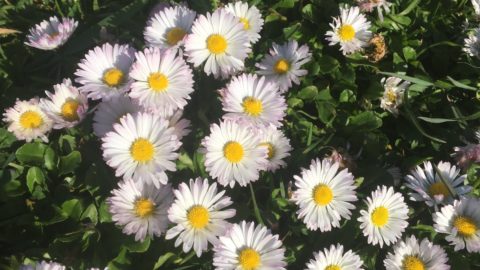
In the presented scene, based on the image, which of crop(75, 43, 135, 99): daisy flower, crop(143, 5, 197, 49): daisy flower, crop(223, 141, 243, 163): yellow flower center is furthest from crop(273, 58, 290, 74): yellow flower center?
crop(75, 43, 135, 99): daisy flower

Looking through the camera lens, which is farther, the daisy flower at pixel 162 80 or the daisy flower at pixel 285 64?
the daisy flower at pixel 285 64

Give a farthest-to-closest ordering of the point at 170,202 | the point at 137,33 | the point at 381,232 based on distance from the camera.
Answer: the point at 137,33
the point at 381,232
the point at 170,202

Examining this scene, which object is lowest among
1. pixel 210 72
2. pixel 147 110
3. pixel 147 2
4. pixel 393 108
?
pixel 147 110

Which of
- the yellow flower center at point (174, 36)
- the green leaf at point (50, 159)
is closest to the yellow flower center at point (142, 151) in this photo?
the green leaf at point (50, 159)

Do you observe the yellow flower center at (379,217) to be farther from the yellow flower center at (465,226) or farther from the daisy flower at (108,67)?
the daisy flower at (108,67)

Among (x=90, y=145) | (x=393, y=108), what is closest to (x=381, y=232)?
(x=393, y=108)

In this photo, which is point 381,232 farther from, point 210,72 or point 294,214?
point 210,72
